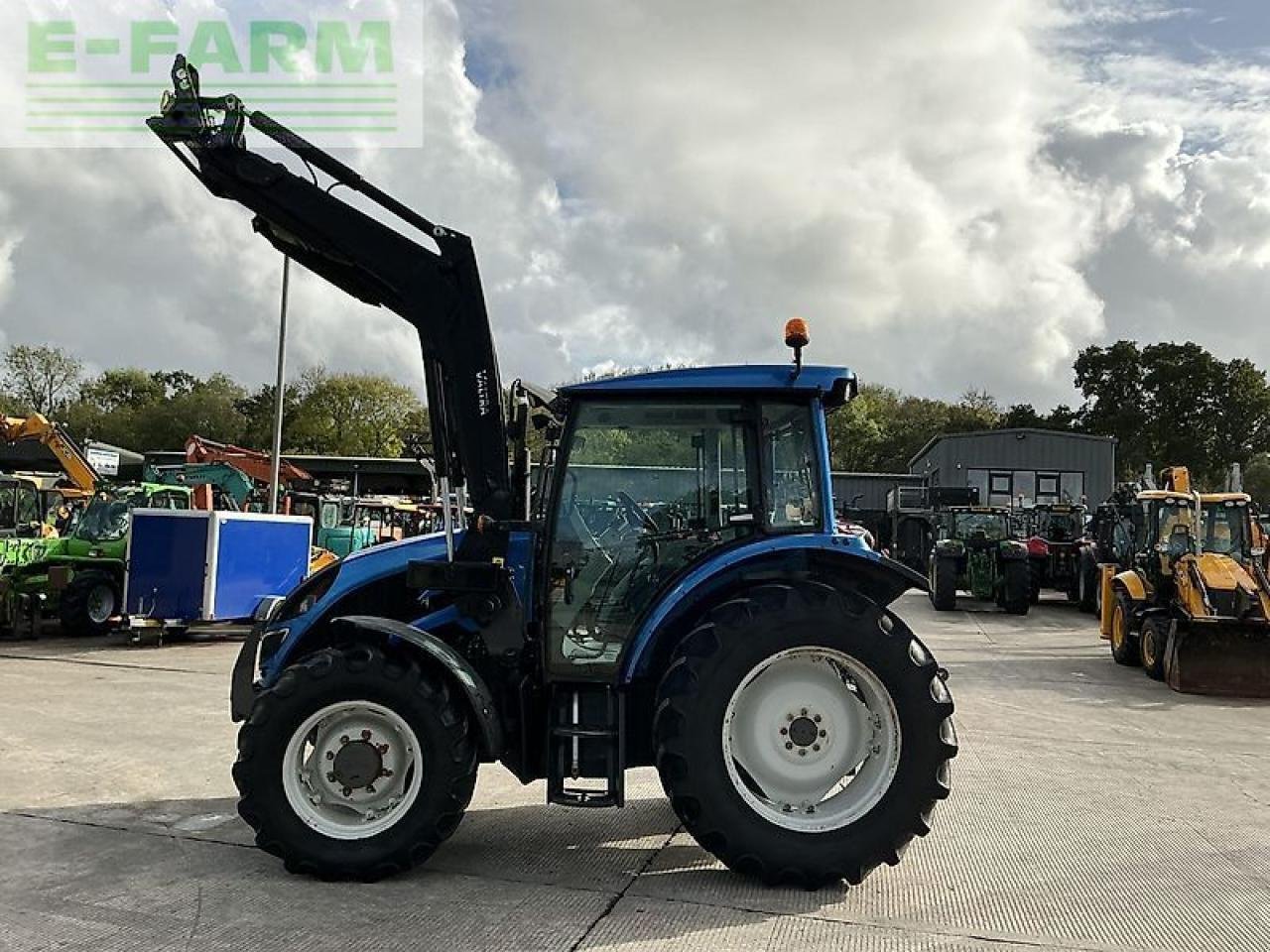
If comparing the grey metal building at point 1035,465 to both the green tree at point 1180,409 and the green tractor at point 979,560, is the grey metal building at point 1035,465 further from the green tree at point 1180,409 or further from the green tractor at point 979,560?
the green tractor at point 979,560

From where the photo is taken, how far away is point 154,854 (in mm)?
5188

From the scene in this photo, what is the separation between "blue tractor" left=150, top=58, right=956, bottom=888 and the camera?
4754 millimetres

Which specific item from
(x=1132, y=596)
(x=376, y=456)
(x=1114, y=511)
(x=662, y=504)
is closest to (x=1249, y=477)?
(x=1114, y=511)

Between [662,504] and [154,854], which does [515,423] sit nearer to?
[662,504]

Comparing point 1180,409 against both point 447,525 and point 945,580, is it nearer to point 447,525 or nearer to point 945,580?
point 945,580

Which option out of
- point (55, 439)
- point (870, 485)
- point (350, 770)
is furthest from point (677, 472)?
point (870, 485)

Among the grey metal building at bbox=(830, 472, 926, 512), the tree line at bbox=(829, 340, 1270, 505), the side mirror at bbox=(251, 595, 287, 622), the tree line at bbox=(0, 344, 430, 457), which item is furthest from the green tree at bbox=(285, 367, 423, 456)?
the side mirror at bbox=(251, 595, 287, 622)

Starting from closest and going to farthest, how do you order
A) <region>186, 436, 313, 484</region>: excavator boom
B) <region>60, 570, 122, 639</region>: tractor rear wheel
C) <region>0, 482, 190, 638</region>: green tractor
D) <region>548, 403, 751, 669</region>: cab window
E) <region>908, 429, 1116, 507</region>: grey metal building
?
<region>548, 403, 751, 669</region>: cab window, <region>0, 482, 190, 638</region>: green tractor, <region>60, 570, 122, 639</region>: tractor rear wheel, <region>186, 436, 313, 484</region>: excavator boom, <region>908, 429, 1116, 507</region>: grey metal building

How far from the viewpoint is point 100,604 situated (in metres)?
15.2

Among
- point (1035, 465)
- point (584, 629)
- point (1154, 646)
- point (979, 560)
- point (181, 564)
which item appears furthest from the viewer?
point (1035, 465)

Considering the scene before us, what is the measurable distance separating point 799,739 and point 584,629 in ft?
3.68

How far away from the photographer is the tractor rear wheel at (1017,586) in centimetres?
2078

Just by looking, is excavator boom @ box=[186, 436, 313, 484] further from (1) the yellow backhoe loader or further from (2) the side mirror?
(2) the side mirror

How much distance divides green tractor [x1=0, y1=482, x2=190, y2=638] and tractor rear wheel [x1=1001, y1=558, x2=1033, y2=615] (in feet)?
51.3
